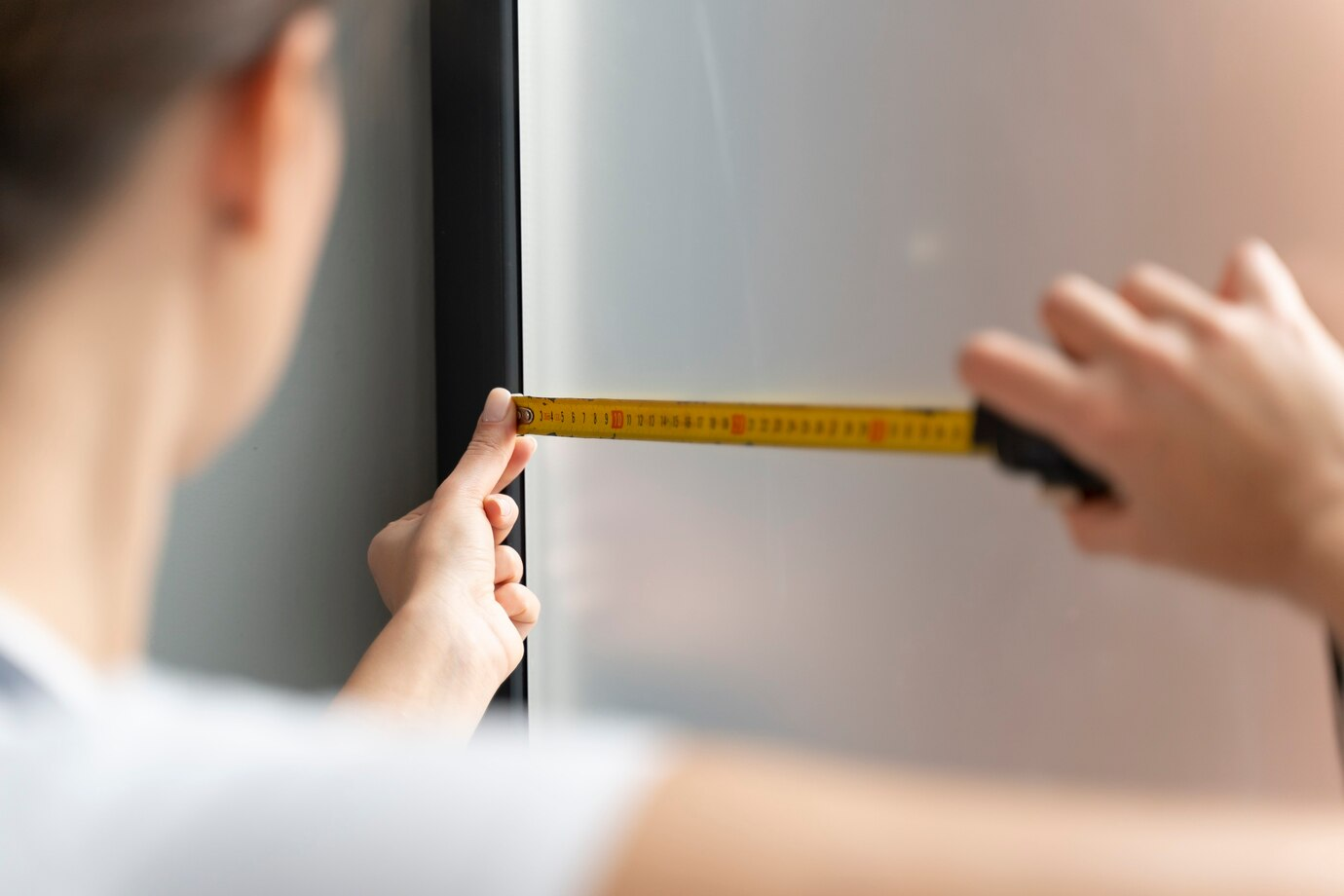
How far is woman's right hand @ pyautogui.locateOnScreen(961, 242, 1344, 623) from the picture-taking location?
0.52 m

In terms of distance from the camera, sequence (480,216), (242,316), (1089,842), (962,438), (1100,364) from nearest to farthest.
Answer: (1089,842), (242,316), (1100,364), (962,438), (480,216)

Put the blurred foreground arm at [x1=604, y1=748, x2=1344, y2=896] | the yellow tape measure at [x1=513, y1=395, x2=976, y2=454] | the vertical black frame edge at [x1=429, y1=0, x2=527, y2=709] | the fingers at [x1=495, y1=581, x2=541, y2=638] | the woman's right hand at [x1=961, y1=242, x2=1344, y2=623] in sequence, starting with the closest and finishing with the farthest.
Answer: the blurred foreground arm at [x1=604, y1=748, x2=1344, y2=896], the woman's right hand at [x1=961, y1=242, x2=1344, y2=623], the yellow tape measure at [x1=513, y1=395, x2=976, y2=454], the fingers at [x1=495, y1=581, x2=541, y2=638], the vertical black frame edge at [x1=429, y1=0, x2=527, y2=709]

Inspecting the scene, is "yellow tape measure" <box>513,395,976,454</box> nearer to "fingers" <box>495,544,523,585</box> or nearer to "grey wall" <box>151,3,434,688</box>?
"fingers" <box>495,544,523,585</box>

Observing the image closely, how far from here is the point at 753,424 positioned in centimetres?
96

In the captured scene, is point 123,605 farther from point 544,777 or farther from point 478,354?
point 478,354

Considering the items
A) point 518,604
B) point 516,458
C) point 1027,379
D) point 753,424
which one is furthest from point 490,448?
point 1027,379

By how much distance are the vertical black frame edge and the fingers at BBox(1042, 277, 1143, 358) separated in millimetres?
754

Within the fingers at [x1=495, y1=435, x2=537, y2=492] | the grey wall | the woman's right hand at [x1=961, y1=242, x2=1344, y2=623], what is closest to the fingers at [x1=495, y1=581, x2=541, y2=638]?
the fingers at [x1=495, y1=435, x2=537, y2=492]

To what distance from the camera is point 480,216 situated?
1.24 m

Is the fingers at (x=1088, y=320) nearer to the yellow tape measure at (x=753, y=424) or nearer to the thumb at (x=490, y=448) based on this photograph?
the yellow tape measure at (x=753, y=424)

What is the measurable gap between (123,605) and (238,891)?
0.48 feet

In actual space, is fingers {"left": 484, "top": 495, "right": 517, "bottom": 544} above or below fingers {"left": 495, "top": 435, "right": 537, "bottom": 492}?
below

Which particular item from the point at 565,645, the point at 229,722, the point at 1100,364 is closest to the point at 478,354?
the point at 565,645

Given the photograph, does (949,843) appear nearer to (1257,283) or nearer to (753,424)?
(1257,283)
